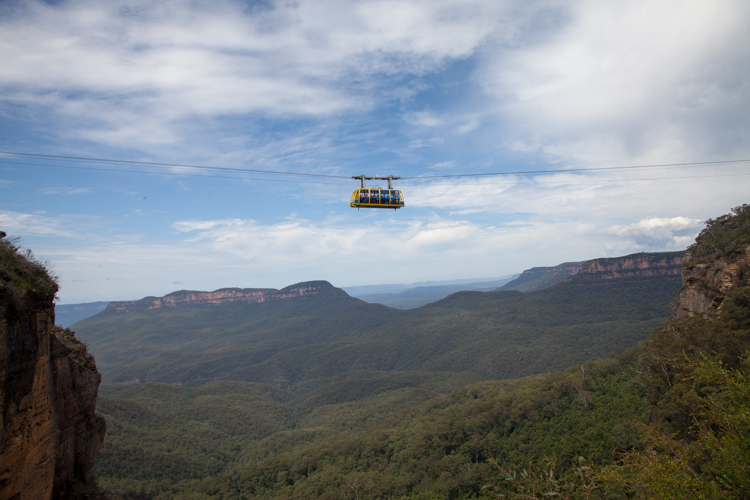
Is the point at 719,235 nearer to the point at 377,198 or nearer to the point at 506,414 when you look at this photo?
the point at 506,414

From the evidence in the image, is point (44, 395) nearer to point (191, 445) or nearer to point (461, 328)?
point (191, 445)

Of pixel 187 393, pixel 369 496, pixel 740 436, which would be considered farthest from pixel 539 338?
pixel 740 436

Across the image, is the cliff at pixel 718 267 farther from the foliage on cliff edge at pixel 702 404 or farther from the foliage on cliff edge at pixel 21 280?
the foliage on cliff edge at pixel 21 280

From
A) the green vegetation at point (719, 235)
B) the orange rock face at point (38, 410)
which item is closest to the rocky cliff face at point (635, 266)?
the green vegetation at point (719, 235)

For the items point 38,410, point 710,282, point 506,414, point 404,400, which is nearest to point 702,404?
point 710,282

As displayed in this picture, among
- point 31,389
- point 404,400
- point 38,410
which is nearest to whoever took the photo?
point 31,389

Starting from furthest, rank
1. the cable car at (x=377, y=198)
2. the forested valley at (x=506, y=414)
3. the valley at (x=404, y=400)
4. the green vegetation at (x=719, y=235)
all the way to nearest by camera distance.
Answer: the valley at (x=404, y=400)
the green vegetation at (x=719, y=235)
the cable car at (x=377, y=198)
the forested valley at (x=506, y=414)
